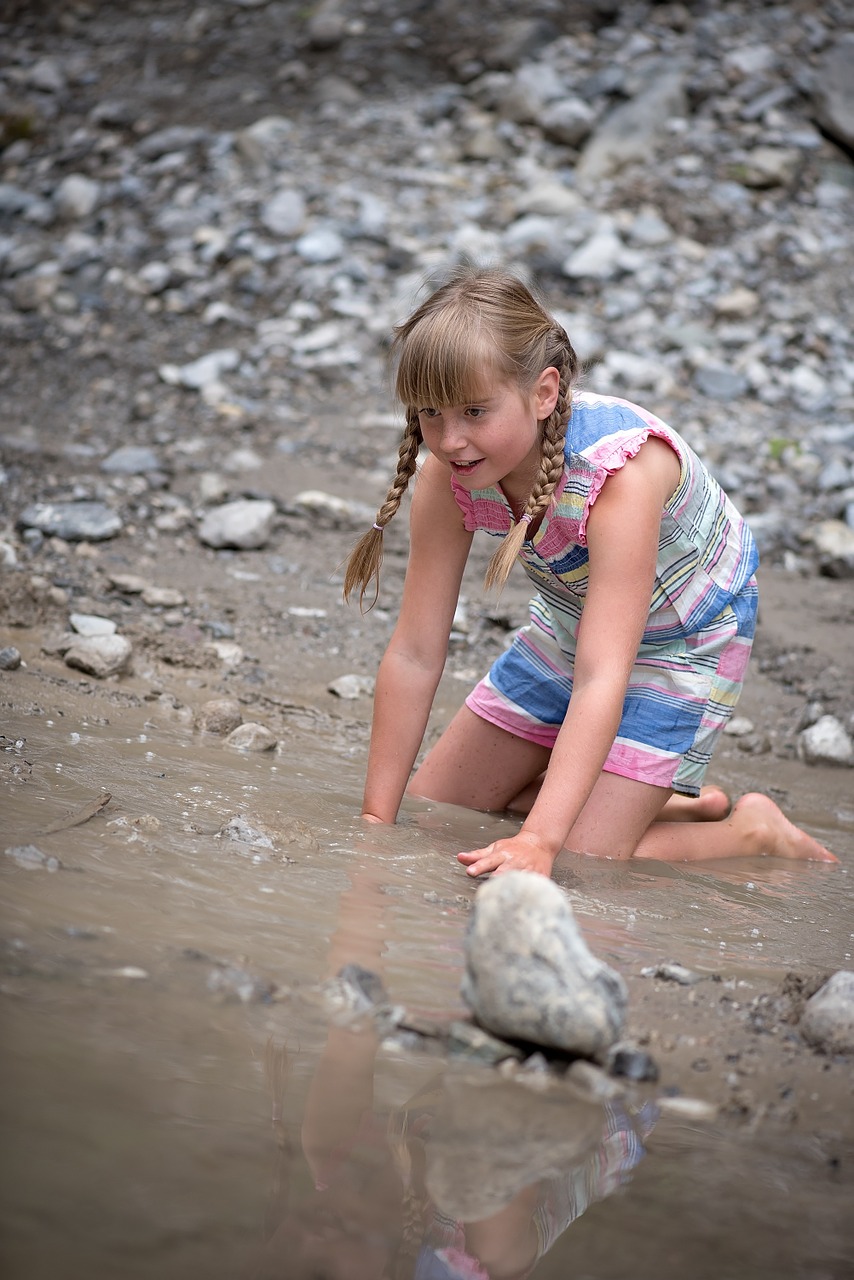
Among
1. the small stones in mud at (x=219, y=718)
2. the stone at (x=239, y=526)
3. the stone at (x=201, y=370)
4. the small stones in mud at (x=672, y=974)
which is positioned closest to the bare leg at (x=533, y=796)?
the small stones in mud at (x=219, y=718)

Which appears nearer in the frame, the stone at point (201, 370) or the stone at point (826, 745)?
the stone at point (826, 745)

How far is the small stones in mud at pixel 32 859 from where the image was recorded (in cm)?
182

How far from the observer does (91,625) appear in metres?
3.33

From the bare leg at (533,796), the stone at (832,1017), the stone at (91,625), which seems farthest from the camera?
the stone at (91,625)

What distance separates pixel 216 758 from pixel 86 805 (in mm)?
556

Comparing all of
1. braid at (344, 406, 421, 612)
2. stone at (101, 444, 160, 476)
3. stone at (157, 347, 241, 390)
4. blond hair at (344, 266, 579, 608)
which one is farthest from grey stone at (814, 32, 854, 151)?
braid at (344, 406, 421, 612)

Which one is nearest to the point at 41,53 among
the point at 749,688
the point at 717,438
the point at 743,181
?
the point at 743,181

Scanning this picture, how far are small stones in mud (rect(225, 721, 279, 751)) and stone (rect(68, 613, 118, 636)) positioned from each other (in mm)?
628

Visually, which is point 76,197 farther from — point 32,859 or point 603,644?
point 32,859

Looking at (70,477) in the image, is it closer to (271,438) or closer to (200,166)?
(271,438)

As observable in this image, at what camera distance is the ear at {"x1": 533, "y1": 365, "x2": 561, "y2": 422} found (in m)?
2.25

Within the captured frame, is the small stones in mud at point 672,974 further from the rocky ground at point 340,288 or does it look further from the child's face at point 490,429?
the rocky ground at point 340,288

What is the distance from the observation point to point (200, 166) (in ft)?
24.0

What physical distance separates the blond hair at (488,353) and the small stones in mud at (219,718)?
2.82ft
